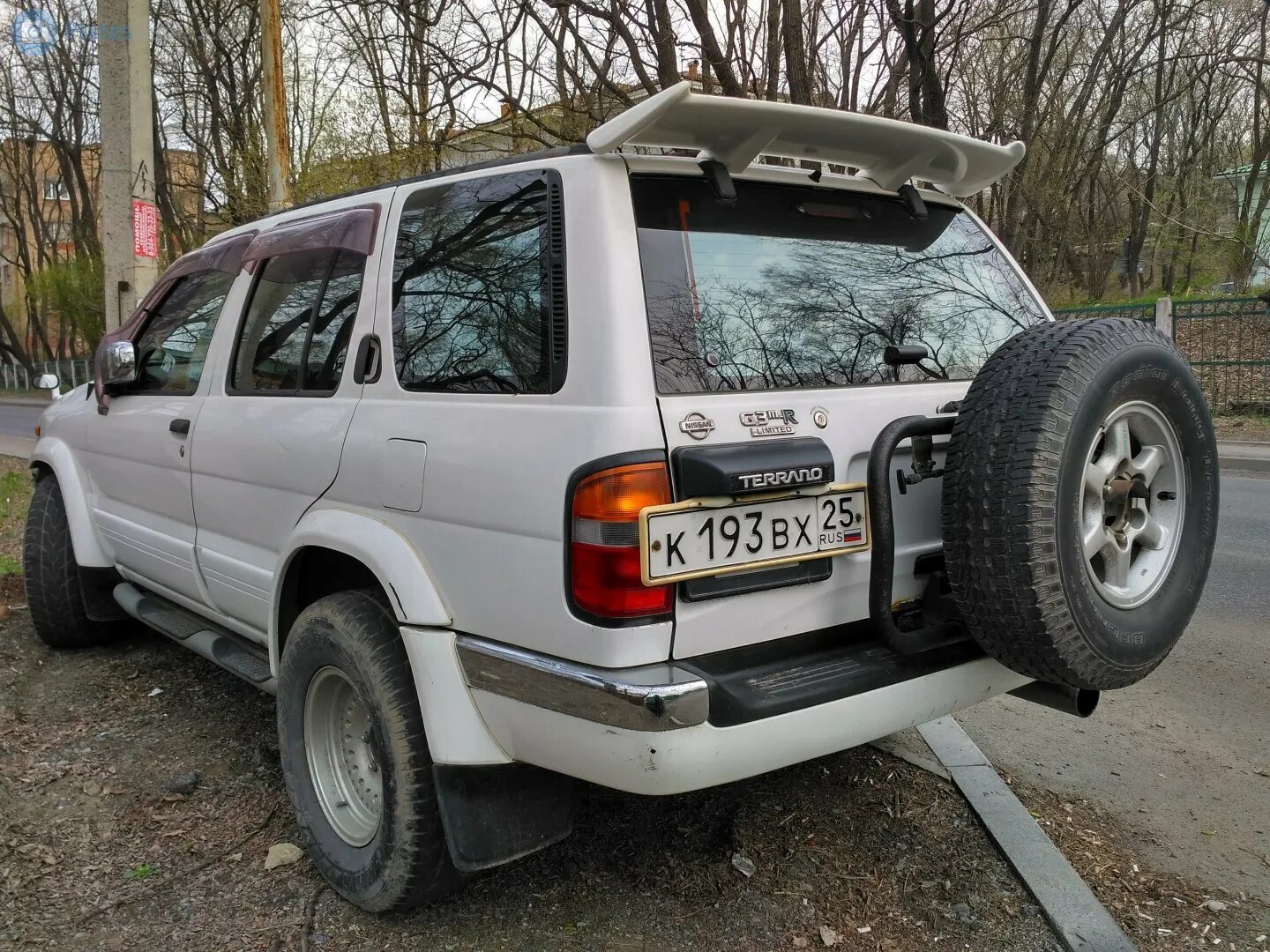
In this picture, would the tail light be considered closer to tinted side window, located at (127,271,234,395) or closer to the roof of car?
the roof of car

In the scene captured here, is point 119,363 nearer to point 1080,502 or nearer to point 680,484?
point 680,484

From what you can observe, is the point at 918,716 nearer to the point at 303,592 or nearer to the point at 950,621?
the point at 950,621

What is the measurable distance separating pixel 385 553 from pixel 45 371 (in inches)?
1904

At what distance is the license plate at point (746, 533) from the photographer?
2029mm

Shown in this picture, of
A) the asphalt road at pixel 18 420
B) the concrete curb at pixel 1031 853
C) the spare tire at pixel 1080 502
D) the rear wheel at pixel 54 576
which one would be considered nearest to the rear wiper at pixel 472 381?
the spare tire at pixel 1080 502

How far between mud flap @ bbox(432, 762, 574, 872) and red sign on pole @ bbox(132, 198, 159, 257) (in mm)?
6498

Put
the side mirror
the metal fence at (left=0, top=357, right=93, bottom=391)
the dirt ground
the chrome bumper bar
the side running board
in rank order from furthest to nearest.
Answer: the metal fence at (left=0, top=357, right=93, bottom=391) < the side mirror < the side running board < the dirt ground < the chrome bumper bar

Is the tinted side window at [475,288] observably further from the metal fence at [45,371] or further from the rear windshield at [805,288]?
the metal fence at [45,371]

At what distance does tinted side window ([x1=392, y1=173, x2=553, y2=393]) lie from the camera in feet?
7.63

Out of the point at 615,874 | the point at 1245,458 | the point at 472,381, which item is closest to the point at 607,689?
the point at 472,381

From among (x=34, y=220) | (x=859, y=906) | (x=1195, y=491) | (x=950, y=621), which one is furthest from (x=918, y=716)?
(x=34, y=220)

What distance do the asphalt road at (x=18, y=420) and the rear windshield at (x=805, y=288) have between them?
19.9 meters

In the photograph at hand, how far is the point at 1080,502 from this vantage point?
2207 millimetres

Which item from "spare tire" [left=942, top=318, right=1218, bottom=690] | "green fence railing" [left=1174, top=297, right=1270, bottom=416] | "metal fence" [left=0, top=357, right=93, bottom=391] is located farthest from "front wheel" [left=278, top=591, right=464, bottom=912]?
"metal fence" [left=0, top=357, right=93, bottom=391]
